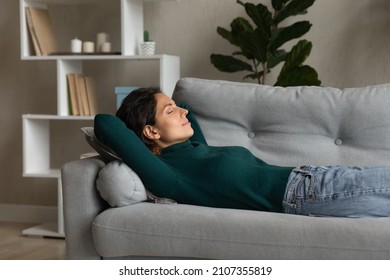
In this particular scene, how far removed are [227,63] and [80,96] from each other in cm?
88

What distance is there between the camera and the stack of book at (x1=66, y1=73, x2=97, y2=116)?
3918 millimetres

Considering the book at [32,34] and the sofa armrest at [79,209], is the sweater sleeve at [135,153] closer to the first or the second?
the sofa armrest at [79,209]

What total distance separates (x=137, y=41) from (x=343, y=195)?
200 centimetres

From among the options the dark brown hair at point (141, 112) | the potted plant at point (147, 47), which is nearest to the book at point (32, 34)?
the potted plant at point (147, 47)

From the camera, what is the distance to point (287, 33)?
3.50 metres

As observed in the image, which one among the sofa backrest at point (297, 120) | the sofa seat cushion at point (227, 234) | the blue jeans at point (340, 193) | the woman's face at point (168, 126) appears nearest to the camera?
the sofa seat cushion at point (227, 234)

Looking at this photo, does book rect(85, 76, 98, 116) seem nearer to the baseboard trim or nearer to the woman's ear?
the baseboard trim

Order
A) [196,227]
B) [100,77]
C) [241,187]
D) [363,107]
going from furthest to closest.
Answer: [100,77] → [363,107] → [241,187] → [196,227]

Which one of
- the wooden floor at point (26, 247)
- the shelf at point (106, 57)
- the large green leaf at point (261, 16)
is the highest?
the large green leaf at point (261, 16)

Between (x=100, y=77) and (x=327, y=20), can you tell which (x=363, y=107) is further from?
(x=100, y=77)

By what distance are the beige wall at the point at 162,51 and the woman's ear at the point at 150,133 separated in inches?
62.3

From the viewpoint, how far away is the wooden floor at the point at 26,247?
139 inches

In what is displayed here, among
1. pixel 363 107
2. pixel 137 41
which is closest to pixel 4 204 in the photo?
pixel 137 41

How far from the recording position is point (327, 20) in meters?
3.81
